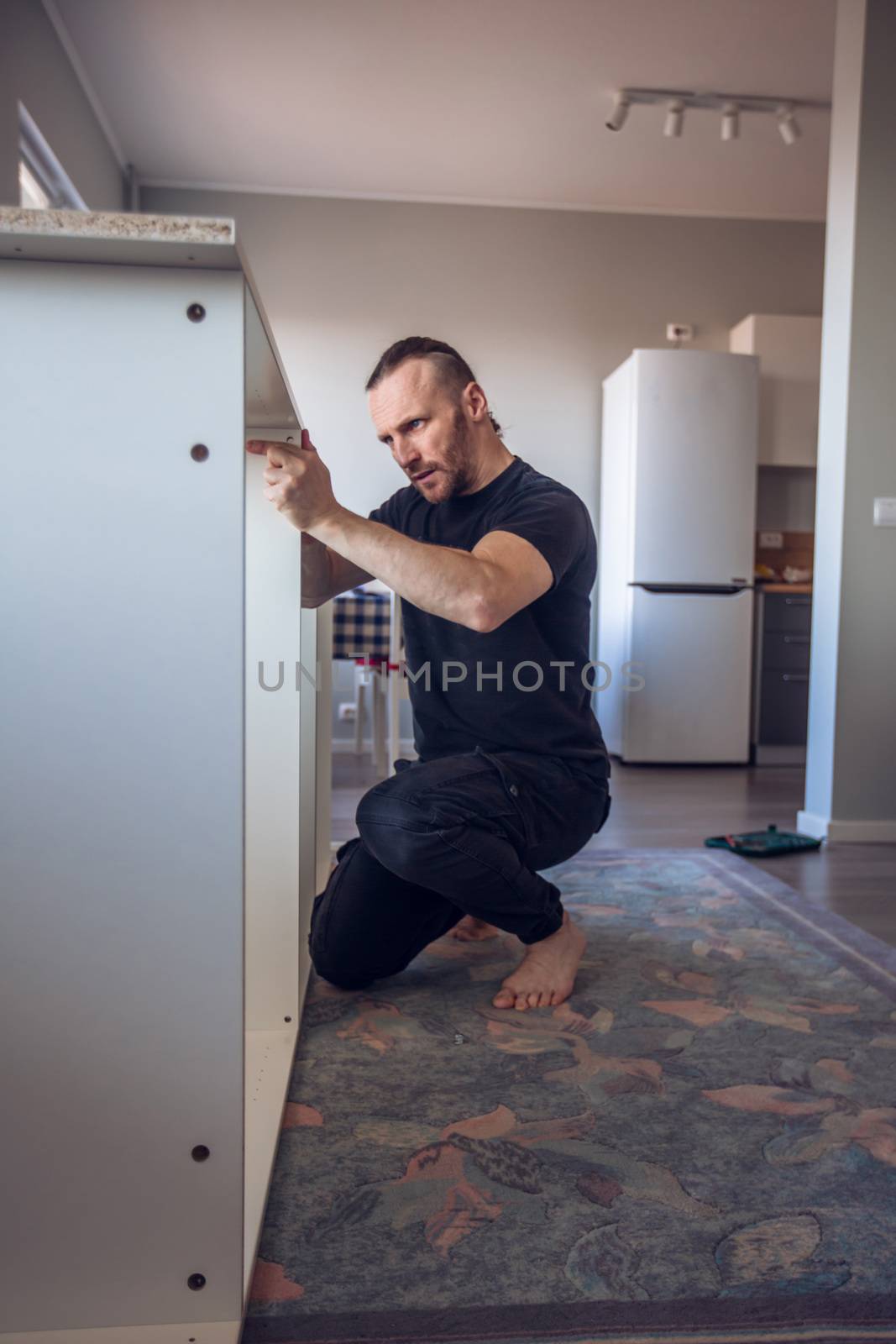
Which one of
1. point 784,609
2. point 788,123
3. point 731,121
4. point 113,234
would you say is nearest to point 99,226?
point 113,234

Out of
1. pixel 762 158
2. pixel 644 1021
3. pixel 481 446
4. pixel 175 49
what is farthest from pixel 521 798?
pixel 762 158

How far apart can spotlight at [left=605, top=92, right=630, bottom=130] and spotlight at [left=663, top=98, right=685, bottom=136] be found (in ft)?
0.56

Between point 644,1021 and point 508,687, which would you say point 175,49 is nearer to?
point 508,687

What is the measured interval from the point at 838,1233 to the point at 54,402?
0.98 metres

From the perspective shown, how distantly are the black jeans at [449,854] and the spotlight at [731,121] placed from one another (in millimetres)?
3390

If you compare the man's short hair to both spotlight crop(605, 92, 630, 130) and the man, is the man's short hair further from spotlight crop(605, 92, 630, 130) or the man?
spotlight crop(605, 92, 630, 130)

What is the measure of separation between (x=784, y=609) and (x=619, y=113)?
7.45 ft

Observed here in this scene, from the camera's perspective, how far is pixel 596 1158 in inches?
41.1

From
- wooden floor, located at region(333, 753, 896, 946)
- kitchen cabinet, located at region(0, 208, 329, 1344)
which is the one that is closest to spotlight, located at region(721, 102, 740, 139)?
wooden floor, located at region(333, 753, 896, 946)

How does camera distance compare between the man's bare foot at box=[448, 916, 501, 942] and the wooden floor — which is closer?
the man's bare foot at box=[448, 916, 501, 942]

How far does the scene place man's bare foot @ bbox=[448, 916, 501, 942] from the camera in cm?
182

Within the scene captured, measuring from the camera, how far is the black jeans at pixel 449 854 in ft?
4.54

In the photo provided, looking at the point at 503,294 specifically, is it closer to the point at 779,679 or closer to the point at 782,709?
the point at 779,679

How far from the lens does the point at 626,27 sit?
11.2 feet
